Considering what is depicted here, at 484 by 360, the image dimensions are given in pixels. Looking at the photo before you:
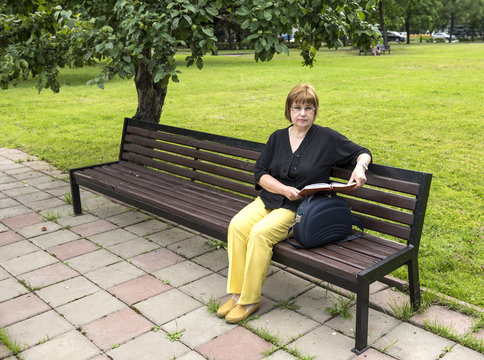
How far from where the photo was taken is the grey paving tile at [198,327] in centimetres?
336

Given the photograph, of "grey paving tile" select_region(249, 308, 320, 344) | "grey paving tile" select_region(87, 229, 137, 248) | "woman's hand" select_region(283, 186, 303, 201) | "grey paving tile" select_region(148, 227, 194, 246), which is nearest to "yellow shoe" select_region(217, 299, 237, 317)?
"grey paving tile" select_region(249, 308, 320, 344)

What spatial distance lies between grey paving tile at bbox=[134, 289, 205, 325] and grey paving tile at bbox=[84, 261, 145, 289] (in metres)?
0.44

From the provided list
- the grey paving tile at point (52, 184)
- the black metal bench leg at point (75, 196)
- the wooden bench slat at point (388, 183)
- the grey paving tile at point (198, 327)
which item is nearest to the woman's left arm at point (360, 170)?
the wooden bench slat at point (388, 183)

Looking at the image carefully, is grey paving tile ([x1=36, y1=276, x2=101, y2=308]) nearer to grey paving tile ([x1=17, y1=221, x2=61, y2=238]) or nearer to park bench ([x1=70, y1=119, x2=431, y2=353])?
park bench ([x1=70, y1=119, x2=431, y2=353])

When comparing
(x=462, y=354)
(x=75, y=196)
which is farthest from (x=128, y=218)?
(x=462, y=354)

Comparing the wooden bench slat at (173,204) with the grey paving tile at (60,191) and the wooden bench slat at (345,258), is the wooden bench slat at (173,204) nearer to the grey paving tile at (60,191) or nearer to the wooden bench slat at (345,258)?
the wooden bench slat at (345,258)

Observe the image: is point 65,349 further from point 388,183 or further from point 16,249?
point 388,183

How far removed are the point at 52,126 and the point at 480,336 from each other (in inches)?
403

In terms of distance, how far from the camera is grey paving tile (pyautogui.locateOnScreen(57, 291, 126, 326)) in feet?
12.0

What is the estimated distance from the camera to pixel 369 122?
1080 centimetres

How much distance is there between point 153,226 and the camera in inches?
213

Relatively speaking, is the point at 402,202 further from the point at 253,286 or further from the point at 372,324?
the point at 253,286

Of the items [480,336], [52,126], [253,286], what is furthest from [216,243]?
[52,126]

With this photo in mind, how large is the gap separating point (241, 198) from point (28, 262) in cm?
194
